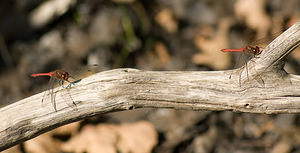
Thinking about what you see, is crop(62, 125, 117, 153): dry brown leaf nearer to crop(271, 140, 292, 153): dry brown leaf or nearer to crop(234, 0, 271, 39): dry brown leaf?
crop(271, 140, 292, 153): dry brown leaf

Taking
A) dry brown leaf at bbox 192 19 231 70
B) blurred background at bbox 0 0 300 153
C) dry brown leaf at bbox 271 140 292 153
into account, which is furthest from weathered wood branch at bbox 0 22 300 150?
dry brown leaf at bbox 192 19 231 70

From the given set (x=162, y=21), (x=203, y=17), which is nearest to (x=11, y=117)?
(x=162, y=21)

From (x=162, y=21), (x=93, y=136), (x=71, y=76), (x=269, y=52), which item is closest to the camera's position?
(x=269, y=52)

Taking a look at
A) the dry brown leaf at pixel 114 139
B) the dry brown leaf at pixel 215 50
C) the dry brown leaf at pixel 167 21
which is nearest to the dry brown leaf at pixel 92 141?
the dry brown leaf at pixel 114 139

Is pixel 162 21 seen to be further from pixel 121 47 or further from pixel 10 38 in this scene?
pixel 10 38

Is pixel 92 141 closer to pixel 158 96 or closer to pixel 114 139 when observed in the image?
pixel 114 139

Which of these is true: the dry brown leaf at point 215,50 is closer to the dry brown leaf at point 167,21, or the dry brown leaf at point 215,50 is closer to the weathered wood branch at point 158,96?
the dry brown leaf at point 167,21
